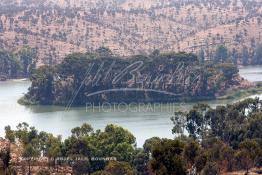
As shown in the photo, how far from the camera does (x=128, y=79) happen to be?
88.5 meters

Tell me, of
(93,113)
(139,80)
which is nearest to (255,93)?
(139,80)

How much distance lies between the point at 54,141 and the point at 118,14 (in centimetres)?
9353

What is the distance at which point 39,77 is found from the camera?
89562mm

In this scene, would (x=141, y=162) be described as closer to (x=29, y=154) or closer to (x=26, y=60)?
(x=29, y=154)

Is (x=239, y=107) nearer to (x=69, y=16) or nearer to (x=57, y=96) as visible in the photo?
(x=57, y=96)

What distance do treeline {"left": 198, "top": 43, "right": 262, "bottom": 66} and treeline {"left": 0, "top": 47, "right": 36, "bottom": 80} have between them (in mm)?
25624

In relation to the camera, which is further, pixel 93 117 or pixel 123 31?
pixel 123 31

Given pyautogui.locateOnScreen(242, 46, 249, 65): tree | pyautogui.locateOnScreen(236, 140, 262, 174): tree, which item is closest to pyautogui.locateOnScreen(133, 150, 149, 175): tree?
pyautogui.locateOnScreen(236, 140, 262, 174): tree

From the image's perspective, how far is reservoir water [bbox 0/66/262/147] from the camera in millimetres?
64312

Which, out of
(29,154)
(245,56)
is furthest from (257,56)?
(29,154)

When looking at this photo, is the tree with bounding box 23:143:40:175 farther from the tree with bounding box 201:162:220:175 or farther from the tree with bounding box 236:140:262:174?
the tree with bounding box 236:140:262:174

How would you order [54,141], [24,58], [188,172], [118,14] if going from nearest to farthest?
[188,172] < [54,141] < [24,58] < [118,14]

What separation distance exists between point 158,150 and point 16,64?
2997 inches

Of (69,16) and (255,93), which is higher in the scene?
(69,16)
